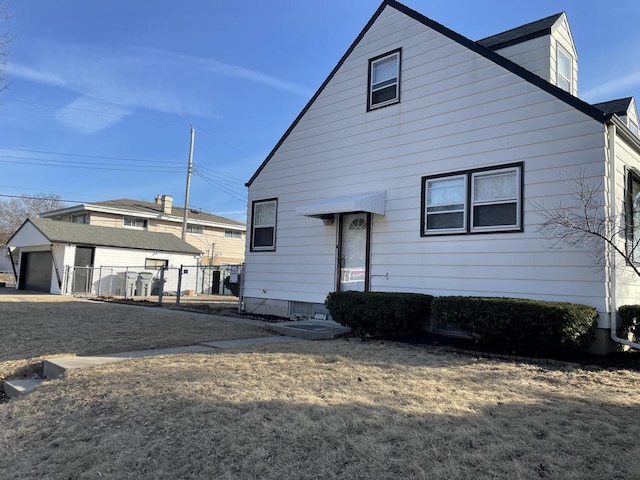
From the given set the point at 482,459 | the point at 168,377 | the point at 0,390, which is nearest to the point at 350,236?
the point at 168,377

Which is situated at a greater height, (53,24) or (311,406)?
(53,24)

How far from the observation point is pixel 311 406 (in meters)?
3.97

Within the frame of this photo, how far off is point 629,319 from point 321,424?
5.24m

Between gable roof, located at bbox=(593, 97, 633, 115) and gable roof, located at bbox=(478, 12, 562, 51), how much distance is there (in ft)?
6.73

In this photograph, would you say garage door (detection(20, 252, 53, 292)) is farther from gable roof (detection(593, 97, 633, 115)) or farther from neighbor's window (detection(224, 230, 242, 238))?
gable roof (detection(593, 97, 633, 115))

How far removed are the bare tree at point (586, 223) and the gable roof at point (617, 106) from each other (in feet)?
10.1

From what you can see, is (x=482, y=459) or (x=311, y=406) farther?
(x=311, y=406)

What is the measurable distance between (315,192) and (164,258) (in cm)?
1901

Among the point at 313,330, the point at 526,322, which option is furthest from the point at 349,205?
the point at 526,322

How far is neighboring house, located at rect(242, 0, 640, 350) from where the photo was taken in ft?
23.9

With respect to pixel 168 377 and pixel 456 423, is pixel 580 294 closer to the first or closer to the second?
pixel 456 423

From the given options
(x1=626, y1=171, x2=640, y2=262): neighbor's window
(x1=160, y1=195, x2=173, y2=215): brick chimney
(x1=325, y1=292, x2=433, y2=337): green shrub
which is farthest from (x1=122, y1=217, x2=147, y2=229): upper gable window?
(x1=626, y1=171, x2=640, y2=262): neighbor's window

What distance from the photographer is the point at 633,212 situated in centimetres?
784

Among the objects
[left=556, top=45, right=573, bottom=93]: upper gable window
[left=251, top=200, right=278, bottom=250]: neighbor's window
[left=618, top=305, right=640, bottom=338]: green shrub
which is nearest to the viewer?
[left=618, top=305, right=640, bottom=338]: green shrub
